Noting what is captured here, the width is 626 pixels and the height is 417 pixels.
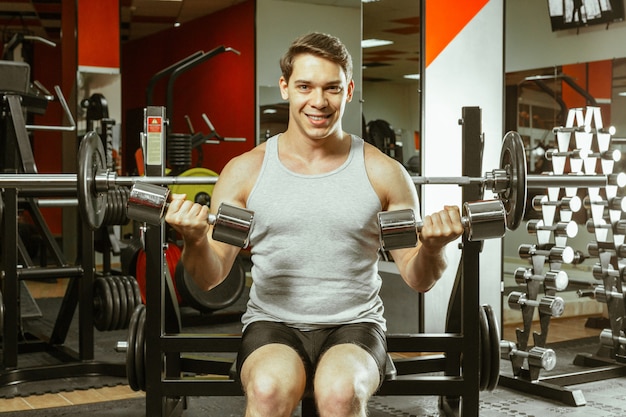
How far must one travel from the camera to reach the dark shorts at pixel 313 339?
185 centimetres

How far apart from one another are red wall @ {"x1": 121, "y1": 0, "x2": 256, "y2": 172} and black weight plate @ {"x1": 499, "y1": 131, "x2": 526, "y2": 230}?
6.38 meters

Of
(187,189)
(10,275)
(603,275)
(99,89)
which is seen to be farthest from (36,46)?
(603,275)

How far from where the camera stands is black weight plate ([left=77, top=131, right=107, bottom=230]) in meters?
1.96

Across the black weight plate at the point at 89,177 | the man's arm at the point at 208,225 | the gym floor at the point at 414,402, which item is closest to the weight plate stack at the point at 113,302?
the gym floor at the point at 414,402

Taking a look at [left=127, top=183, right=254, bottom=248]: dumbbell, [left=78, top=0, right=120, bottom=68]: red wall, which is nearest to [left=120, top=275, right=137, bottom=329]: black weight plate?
[left=127, top=183, right=254, bottom=248]: dumbbell

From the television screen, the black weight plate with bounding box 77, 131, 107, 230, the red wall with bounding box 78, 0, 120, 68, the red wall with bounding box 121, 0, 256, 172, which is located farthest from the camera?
the red wall with bounding box 121, 0, 256, 172

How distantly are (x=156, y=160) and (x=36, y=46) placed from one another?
976 cm

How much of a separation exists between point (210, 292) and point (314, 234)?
9.52 feet

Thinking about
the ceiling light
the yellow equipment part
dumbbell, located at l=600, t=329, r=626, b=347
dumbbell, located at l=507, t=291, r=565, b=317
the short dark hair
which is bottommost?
dumbbell, located at l=600, t=329, r=626, b=347

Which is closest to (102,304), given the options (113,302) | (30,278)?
(113,302)

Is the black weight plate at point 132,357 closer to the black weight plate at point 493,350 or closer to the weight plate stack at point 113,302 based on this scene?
the black weight plate at point 493,350

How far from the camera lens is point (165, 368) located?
246 centimetres

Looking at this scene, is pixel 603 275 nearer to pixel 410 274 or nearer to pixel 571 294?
pixel 571 294

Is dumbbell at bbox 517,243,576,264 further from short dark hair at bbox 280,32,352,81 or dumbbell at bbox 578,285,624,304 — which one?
short dark hair at bbox 280,32,352,81
